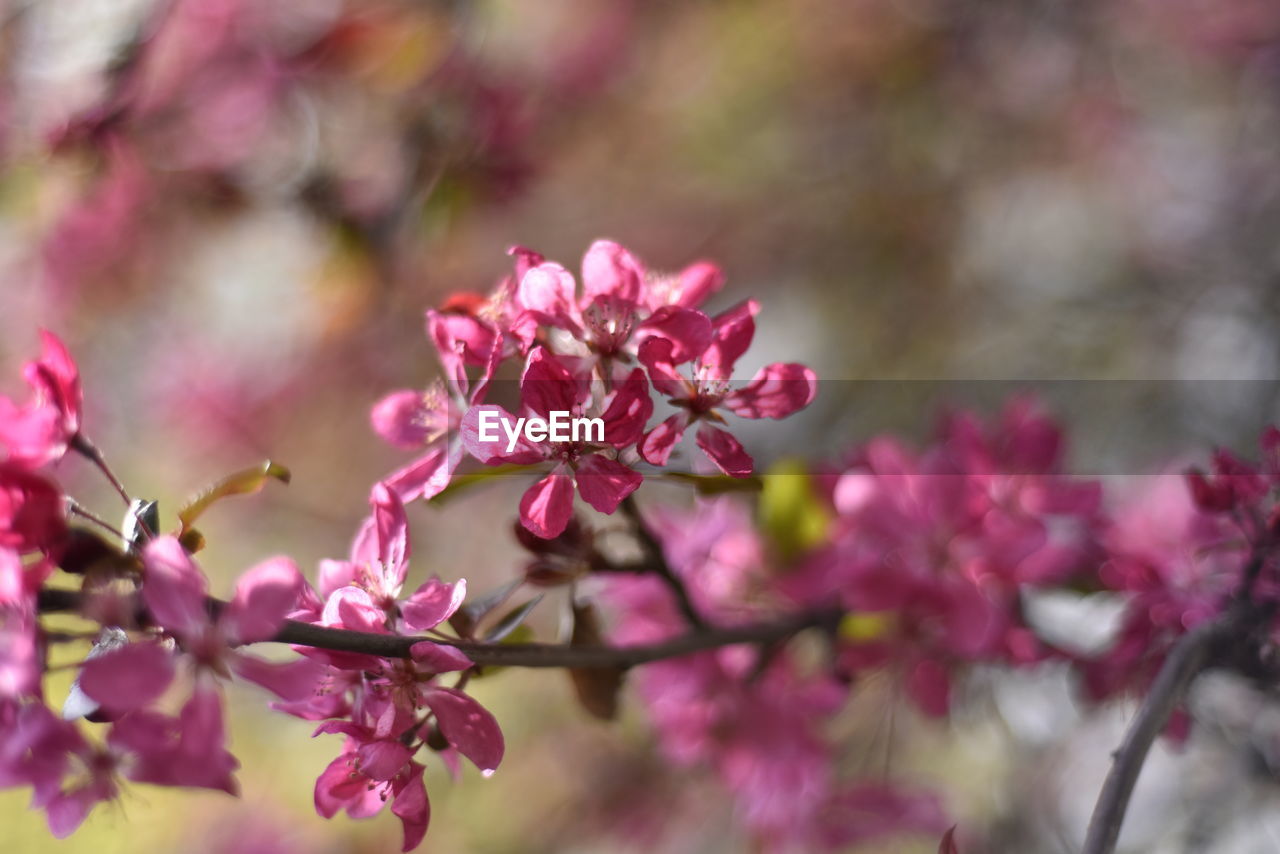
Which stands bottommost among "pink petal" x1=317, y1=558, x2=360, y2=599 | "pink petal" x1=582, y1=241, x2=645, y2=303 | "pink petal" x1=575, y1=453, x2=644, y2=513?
"pink petal" x1=317, y1=558, x2=360, y2=599

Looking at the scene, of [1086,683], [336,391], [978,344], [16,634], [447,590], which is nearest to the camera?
[16,634]

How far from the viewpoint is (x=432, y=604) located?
63 cm

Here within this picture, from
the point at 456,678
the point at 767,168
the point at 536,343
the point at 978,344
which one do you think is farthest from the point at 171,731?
the point at 767,168

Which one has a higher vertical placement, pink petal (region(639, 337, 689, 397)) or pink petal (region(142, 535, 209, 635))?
pink petal (region(639, 337, 689, 397))

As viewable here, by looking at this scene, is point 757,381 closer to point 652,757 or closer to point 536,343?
point 536,343

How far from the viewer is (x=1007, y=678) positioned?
1521 millimetres

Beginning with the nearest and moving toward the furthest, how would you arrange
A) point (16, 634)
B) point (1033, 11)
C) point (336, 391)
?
point (16, 634)
point (1033, 11)
point (336, 391)

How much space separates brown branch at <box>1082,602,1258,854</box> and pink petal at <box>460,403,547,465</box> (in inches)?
14.5

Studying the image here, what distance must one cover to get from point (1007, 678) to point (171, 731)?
4.18ft

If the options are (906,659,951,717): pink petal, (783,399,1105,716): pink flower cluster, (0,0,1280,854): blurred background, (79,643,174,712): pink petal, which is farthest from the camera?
(0,0,1280,854): blurred background

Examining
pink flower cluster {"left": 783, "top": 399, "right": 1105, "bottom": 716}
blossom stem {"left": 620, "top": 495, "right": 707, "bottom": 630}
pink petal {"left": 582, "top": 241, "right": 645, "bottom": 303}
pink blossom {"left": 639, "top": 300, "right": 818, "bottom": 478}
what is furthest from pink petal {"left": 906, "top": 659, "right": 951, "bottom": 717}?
pink petal {"left": 582, "top": 241, "right": 645, "bottom": 303}

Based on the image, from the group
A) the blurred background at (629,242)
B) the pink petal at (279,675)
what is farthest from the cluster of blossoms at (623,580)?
the blurred background at (629,242)

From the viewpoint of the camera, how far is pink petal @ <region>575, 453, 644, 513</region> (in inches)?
24.6

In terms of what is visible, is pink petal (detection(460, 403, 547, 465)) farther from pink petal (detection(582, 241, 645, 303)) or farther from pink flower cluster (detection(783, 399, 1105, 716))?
pink flower cluster (detection(783, 399, 1105, 716))
